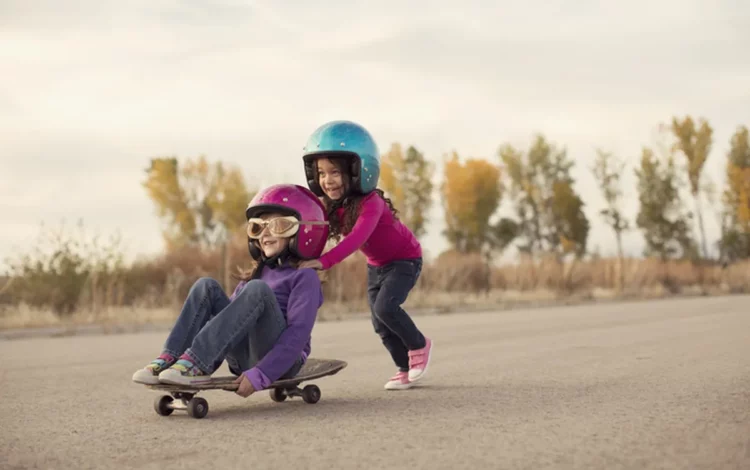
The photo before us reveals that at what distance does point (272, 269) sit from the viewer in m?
6.45

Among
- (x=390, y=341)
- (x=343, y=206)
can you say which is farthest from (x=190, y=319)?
(x=390, y=341)

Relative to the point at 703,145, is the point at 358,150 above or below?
below

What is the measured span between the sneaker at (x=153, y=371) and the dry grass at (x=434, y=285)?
388 inches

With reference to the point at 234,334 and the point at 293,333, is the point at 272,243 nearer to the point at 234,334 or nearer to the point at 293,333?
the point at 293,333

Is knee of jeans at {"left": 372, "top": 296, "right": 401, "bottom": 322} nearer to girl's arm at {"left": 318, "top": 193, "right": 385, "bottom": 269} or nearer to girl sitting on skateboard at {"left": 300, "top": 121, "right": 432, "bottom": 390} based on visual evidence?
girl sitting on skateboard at {"left": 300, "top": 121, "right": 432, "bottom": 390}

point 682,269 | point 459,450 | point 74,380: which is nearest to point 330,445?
point 459,450

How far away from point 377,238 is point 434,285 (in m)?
21.8

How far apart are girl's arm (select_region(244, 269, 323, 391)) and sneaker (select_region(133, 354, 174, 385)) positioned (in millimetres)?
490

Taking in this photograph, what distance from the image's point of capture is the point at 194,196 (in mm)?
→ 65188

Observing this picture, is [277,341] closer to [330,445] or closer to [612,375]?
[330,445]

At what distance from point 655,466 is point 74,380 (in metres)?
5.97

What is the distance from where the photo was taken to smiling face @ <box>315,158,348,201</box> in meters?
6.81

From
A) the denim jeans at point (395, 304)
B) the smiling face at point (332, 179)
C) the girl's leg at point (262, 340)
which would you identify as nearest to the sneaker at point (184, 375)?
the girl's leg at point (262, 340)

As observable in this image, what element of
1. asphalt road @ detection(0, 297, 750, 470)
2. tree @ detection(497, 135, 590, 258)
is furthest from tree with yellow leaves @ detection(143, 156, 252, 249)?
asphalt road @ detection(0, 297, 750, 470)
